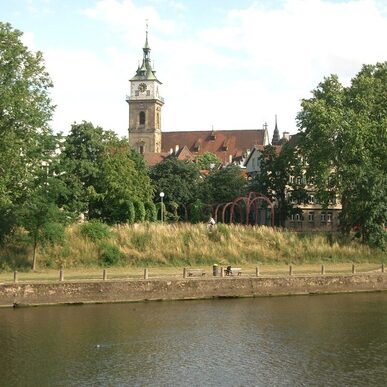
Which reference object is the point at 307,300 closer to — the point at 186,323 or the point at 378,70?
the point at 186,323

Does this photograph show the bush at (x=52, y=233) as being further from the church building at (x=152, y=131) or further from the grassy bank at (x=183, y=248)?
the church building at (x=152, y=131)

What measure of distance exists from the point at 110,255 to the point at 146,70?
92.3 meters

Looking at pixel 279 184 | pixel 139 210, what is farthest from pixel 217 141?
pixel 139 210

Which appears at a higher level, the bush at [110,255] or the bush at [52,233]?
the bush at [52,233]

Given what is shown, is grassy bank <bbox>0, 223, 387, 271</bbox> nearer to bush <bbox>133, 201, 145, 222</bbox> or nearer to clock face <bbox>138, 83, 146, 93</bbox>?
bush <bbox>133, 201, 145, 222</bbox>

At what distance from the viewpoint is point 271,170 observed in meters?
67.0

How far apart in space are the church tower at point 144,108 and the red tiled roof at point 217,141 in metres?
6.57

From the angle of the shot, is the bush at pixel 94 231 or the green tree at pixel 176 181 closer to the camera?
the bush at pixel 94 231

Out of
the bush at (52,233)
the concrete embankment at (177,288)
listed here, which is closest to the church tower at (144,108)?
the bush at (52,233)

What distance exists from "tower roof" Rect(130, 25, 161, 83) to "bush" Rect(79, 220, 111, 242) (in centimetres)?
8793

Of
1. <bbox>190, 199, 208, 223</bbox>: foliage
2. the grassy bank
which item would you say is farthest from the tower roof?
the grassy bank

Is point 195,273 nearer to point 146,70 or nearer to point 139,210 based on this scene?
point 139,210

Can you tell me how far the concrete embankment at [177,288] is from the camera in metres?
30.3

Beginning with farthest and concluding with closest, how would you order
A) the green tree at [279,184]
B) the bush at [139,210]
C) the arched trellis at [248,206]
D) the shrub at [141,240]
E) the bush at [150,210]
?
the green tree at [279,184]
the bush at [150,210]
the bush at [139,210]
the arched trellis at [248,206]
the shrub at [141,240]
